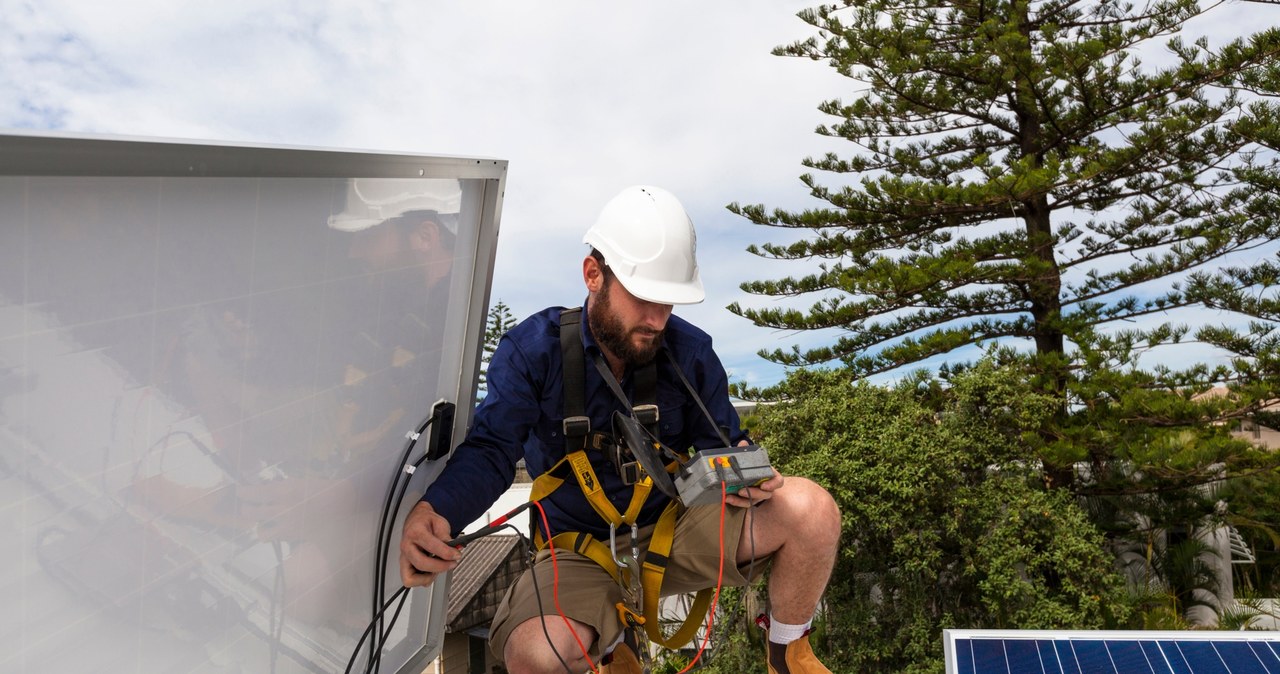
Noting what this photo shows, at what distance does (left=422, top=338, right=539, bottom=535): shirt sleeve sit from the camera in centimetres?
200

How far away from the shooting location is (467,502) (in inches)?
78.9

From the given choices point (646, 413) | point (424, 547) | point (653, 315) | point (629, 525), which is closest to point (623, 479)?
point (646, 413)

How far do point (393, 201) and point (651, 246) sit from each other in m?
0.62

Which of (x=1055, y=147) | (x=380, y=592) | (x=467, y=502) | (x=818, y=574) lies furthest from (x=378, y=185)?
(x=1055, y=147)

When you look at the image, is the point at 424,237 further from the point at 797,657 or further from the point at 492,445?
the point at 797,657

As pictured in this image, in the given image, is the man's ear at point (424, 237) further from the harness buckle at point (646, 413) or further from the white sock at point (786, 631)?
the white sock at point (786, 631)

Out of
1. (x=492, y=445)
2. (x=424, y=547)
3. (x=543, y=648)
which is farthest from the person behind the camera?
(x=492, y=445)

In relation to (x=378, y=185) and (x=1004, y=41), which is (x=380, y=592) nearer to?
(x=378, y=185)

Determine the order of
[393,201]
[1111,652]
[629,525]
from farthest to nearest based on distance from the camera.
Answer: [1111,652] → [629,525] → [393,201]

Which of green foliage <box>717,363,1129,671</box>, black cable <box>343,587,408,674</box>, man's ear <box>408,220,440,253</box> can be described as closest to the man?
black cable <box>343,587,408,674</box>

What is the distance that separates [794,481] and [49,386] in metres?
1.58

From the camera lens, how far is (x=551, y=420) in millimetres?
2232

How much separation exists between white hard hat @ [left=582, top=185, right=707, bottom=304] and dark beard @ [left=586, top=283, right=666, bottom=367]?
0.08 m

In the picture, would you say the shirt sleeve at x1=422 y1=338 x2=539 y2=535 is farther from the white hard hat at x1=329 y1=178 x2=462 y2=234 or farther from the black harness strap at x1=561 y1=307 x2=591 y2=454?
the white hard hat at x1=329 y1=178 x2=462 y2=234
